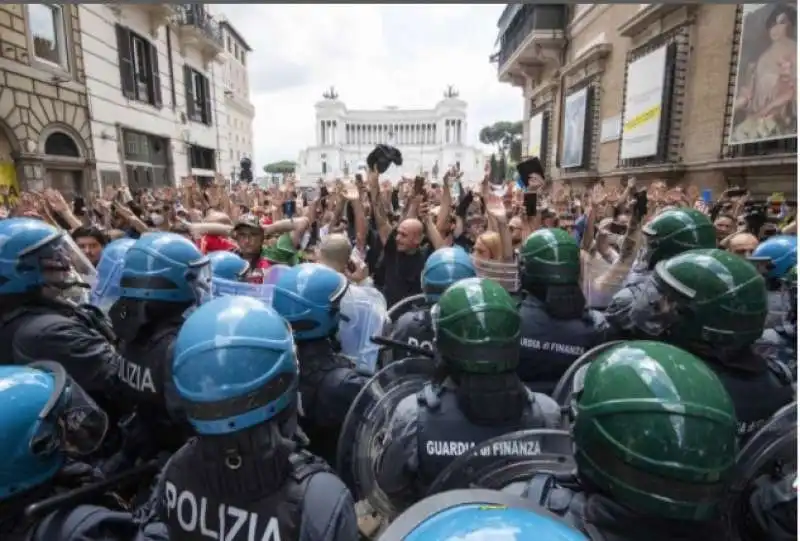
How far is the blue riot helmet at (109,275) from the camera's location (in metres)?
3.03

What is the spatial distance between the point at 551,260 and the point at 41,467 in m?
2.26

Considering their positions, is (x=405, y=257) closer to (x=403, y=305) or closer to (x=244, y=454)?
(x=403, y=305)

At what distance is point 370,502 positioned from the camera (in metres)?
1.86

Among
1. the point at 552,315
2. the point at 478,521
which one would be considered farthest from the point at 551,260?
the point at 478,521

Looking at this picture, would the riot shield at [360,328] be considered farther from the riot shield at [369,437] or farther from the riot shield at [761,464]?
the riot shield at [761,464]

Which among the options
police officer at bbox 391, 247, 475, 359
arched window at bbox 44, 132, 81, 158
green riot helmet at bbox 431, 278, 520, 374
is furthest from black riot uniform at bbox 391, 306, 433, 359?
arched window at bbox 44, 132, 81, 158

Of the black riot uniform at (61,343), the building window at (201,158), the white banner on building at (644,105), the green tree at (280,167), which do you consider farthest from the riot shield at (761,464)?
the green tree at (280,167)

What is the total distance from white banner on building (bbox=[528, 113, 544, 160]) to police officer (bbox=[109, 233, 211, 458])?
20.8 metres

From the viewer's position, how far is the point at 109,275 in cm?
307

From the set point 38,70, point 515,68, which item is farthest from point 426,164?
point 38,70

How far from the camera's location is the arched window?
11.1m

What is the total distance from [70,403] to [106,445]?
863 millimetres

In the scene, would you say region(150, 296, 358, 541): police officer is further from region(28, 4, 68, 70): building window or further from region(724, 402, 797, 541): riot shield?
region(28, 4, 68, 70): building window

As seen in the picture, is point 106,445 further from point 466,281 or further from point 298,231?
point 298,231
